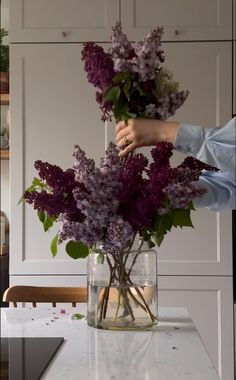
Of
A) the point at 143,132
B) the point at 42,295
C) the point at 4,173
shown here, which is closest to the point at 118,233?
the point at 143,132

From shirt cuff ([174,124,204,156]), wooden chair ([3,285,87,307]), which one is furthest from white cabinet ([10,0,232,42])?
shirt cuff ([174,124,204,156])

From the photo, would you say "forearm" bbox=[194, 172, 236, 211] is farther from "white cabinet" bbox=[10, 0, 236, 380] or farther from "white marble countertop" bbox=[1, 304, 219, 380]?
"white cabinet" bbox=[10, 0, 236, 380]

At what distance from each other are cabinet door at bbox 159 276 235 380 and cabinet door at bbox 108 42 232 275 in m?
0.04

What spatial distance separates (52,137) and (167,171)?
4.75 ft

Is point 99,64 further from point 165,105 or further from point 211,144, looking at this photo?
point 211,144

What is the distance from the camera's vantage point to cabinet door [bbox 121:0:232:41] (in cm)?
232

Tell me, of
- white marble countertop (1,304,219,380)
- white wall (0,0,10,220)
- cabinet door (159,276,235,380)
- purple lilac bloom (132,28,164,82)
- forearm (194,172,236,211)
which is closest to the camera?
white marble countertop (1,304,219,380)

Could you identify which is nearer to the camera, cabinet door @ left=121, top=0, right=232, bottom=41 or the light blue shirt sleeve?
the light blue shirt sleeve

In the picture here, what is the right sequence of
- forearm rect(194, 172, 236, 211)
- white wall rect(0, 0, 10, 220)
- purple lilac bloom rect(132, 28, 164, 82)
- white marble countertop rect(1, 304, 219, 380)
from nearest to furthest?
white marble countertop rect(1, 304, 219, 380) < purple lilac bloom rect(132, 28, 164, 82) < forearm rect(194, 172, 236, 211) < white wall rect(0, 0, 10, 220)

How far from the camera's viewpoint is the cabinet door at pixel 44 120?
2346 millimetres

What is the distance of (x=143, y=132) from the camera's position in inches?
39.6

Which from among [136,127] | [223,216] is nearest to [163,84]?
[136,127]

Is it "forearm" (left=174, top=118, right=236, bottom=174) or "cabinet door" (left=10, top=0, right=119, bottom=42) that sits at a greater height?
"cabinet door" (left=10, top=0, right=119, bottom=42)

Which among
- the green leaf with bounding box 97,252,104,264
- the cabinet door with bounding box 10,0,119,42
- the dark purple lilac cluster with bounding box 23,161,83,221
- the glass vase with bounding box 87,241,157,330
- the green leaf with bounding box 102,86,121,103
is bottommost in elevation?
the glass vase with bounding box 87,241,157,330
